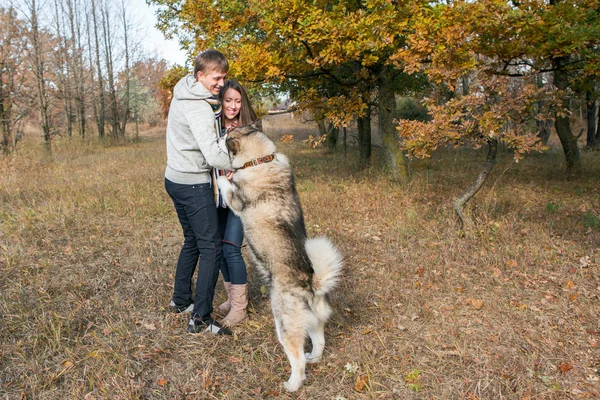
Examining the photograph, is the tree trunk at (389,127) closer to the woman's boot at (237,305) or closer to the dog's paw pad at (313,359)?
the woman's boot at (237,305)

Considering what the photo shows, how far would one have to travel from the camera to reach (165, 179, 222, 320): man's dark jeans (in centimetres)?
316

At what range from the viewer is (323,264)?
288 centimetres

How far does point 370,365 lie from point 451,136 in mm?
3440

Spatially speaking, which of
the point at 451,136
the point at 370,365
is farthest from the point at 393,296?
the point at 451,136

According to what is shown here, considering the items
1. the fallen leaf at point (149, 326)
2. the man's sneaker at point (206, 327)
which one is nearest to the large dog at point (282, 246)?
the man's sneaker at point (206, 327)

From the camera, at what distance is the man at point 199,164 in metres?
2.94

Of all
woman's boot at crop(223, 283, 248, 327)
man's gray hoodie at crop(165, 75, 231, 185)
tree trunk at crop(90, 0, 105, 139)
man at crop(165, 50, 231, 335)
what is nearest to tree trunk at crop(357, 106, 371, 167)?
woman's boot at crop(223, 283, 248, 327)

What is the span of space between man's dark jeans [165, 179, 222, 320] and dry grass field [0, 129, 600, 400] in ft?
1.43

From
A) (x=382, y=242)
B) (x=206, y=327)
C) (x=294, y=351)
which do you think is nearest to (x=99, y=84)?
(x=382, y=242)

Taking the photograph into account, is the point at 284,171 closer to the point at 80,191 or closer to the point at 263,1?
the point at 263,1

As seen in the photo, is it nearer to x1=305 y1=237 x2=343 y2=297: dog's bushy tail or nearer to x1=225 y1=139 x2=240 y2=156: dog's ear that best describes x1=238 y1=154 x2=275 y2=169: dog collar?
x1=225 y1=139 x2=240 y2=156: dog's ear

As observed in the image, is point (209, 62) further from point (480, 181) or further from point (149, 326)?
point (480, 181)

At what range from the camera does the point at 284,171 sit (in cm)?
312

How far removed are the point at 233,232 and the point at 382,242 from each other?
2823 mm
